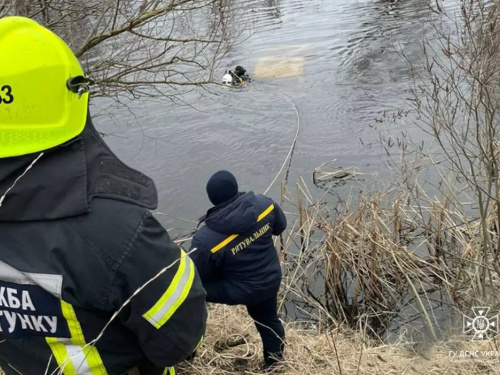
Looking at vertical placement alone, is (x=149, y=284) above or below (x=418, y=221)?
above

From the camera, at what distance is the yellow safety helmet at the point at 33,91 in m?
1.38

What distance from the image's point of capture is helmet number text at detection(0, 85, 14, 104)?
1370 mm

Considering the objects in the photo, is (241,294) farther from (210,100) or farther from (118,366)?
(210,100)

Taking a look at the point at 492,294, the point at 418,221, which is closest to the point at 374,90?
the point at 418,221

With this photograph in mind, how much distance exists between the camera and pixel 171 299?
1.57 metres

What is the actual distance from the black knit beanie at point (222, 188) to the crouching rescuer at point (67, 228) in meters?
1.65

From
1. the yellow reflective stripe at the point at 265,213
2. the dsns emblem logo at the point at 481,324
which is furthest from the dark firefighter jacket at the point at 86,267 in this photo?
the dsns emblem logo at the point at 481,324

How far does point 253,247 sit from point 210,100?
10.8 meters

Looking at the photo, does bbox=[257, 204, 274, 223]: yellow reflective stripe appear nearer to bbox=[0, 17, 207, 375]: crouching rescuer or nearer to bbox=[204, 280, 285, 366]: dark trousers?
bbox=[204, 280, 285, 366]: dark trousers

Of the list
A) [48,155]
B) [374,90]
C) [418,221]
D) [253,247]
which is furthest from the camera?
[374,90]

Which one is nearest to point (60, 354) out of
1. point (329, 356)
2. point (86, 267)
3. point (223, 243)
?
point (86, 267)

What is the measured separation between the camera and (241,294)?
3398mm

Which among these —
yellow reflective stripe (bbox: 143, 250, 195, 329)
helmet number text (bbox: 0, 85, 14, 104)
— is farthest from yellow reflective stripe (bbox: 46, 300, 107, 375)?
helmet number text (bbox: 0, 85, 14, 104)

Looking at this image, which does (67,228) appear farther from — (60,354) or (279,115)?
(279,115)
